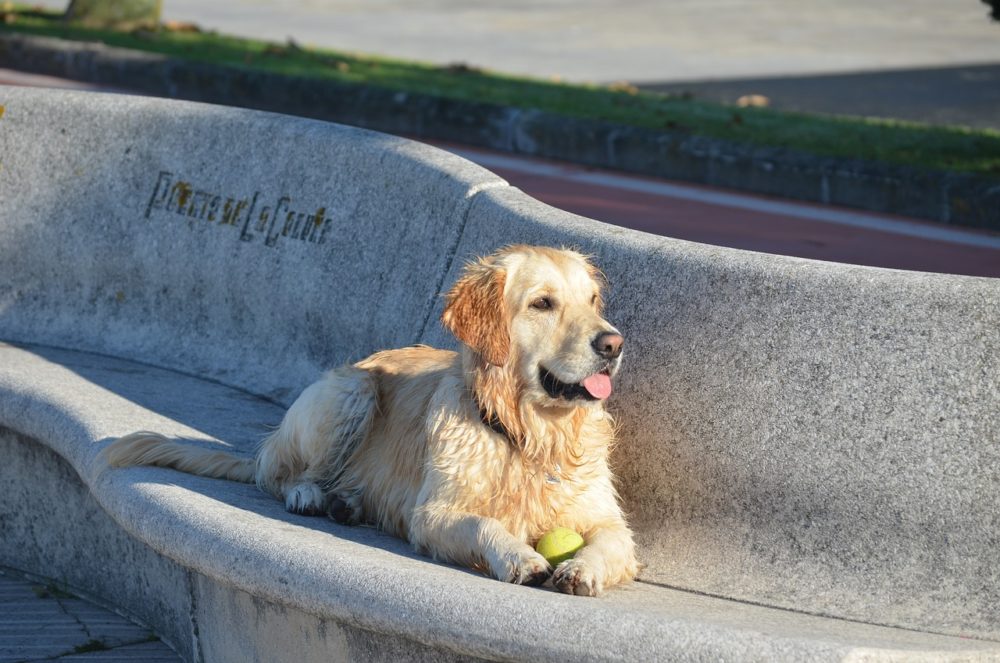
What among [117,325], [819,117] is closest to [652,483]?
[117,325]

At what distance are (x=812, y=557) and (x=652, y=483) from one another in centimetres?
62

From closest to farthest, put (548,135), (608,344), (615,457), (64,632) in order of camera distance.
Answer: (608,344), (615,457), (64,632), (548,135)

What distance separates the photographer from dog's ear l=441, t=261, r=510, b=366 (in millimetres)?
4434

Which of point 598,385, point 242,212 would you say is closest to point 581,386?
point 598,385

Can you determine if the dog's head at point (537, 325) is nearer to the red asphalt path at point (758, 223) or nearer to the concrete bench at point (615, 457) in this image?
the concrete bench at point (615, 457)

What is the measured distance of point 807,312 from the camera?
167 inches

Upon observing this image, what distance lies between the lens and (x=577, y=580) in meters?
4.04

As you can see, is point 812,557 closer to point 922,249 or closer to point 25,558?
point 25,558

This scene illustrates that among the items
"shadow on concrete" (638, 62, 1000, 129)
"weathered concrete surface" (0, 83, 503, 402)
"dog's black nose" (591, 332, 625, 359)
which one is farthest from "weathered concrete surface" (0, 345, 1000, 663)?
"shadow on concrete" (638, 62, 1000, 129)

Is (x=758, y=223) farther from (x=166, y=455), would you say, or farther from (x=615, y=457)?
(x=166, y=455)

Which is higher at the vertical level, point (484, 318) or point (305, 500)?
point (484, 318)

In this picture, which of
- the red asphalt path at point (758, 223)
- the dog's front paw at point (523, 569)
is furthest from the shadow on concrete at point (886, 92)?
the dog's front paw at point (523, 569)

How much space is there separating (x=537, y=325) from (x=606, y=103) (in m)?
9.93

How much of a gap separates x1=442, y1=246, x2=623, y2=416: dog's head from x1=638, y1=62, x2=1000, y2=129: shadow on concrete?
1114 cm
